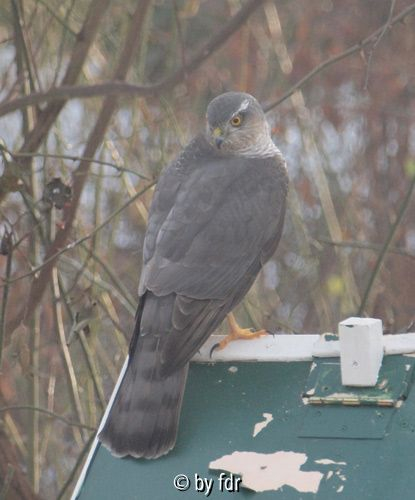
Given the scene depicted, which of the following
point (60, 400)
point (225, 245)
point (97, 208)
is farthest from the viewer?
point (60, 400)

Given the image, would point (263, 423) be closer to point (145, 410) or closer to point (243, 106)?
point (145, 410)

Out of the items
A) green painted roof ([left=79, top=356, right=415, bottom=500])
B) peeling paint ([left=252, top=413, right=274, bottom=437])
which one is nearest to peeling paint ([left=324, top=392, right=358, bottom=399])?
green painted roof ([left=79, top=356, right=415, bottom=500])

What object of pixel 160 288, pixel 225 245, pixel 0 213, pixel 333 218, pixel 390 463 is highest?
pixel 333 218

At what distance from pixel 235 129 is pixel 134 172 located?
1.59 feet

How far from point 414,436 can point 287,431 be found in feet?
1.19

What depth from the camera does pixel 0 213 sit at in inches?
189

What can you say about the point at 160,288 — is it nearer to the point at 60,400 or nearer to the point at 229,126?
the point at 229,126

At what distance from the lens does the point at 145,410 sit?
3.65 meters

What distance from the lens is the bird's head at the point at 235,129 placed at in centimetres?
477

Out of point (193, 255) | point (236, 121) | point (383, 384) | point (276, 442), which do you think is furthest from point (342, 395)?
point (236, 121)

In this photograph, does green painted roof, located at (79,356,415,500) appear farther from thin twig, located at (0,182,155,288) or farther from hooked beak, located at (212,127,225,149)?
hooked beak, located at (212,127,225,149)

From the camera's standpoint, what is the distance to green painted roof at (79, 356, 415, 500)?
322cm

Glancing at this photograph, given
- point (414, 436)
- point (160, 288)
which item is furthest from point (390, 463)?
point (160, 288)

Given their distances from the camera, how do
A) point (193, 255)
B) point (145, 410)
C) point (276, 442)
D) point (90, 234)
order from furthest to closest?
point (90, 234) → point (193, 255) → point (145, 410) → point (276, 442)
